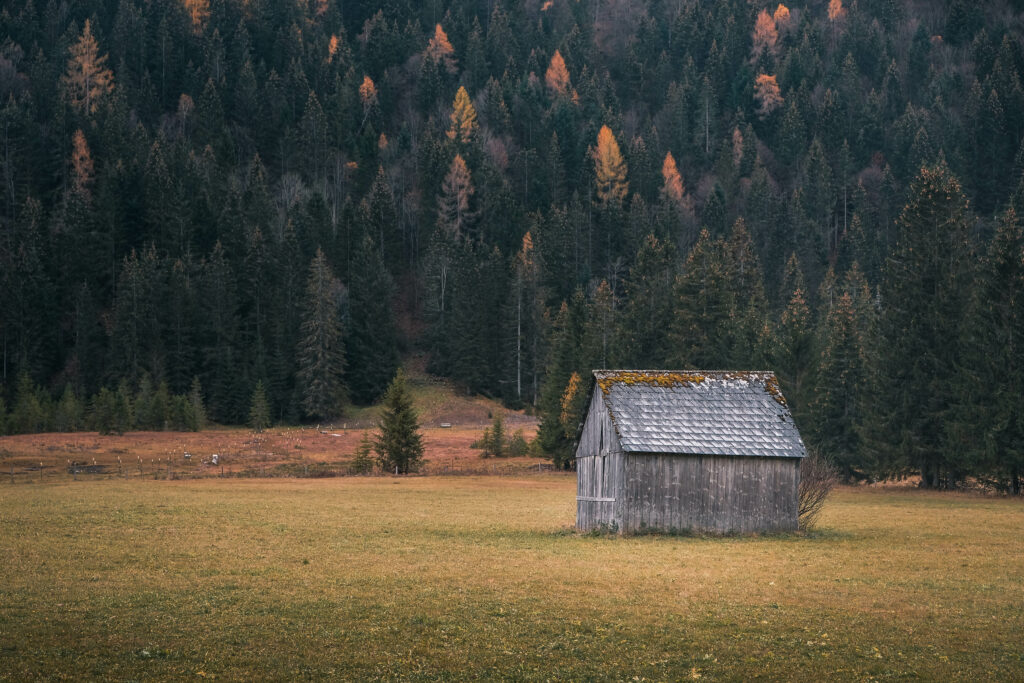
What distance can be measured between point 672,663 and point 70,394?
9466 centimetres

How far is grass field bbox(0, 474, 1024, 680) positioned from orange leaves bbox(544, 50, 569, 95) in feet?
506

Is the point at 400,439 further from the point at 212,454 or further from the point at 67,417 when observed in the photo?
the point at 67,417

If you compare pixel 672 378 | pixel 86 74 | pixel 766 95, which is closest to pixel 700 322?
pixel 672 378

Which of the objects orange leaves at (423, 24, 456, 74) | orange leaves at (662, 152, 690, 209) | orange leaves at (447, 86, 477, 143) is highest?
orange leaves at (423, 24, 456, 74)

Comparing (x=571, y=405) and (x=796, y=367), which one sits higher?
(x=796, y=367)

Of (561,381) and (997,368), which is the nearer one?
(997,368)

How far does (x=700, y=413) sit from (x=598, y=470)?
437 centimetres

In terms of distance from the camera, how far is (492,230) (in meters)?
148

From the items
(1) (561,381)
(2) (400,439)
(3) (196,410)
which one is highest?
(1) (561,381)

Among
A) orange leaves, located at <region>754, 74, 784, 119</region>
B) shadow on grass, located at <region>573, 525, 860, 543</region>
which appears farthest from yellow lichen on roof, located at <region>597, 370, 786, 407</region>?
orange leaves, located at <region>754, 74, 784, 119</region>

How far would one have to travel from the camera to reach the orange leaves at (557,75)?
611ft

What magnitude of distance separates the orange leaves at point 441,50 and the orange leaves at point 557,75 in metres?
18.6

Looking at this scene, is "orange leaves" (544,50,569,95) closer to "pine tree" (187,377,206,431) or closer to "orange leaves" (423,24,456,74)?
"orange leaves" (423,24,456,74)

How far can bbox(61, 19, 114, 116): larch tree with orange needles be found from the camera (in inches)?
6673
